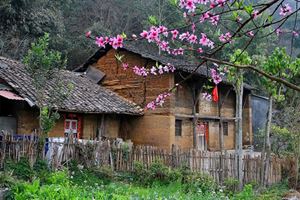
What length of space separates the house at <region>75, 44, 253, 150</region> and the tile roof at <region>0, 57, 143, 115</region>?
2.23 feet

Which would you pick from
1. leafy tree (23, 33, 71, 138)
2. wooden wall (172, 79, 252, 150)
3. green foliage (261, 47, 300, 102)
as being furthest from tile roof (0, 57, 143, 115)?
green foliage (261, 47, 300, 102)

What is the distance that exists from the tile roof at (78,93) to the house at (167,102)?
68cm

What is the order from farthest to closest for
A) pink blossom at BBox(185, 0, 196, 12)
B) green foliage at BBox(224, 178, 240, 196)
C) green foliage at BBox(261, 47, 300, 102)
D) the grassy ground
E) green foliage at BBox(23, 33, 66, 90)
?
1. green foliage at BBox(23, 33, 66, 90)
2. green foliage at BBox(224, 178, 240, 196)
3. the grassy ground
4. green foliage at BBox(261, 47, 300, 102)
5. pink blossom at BBox(185, 0, 196, 12)

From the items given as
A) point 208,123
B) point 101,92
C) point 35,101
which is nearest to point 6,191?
point 35,101

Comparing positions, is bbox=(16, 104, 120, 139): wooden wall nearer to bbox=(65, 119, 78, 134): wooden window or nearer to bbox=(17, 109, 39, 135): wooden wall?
bbox=(17, 109, 39, 135): wooden wall

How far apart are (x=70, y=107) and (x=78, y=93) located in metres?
2.15

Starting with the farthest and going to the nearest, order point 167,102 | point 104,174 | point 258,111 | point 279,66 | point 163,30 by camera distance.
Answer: point 258,111, point 167,102, point 104,174, point 279,66, point 163,30

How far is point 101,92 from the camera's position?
18578 millimetres

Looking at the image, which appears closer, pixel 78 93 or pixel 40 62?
pixel 40 62

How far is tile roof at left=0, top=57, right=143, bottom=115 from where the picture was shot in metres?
14.3

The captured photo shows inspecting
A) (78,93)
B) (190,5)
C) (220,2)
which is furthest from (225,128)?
(220,2)

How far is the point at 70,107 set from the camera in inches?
578

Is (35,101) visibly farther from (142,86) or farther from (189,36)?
(189,36)

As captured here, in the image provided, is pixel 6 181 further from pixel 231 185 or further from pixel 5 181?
pixel 231 185
